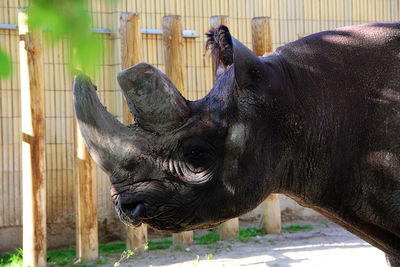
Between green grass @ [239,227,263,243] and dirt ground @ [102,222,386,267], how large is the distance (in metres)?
0.07

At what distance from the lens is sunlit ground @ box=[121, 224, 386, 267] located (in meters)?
5.92

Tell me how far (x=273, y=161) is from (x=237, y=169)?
0.52 feet

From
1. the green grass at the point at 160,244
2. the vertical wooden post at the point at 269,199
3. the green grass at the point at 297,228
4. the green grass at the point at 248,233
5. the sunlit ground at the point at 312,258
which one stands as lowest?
the green grass at the point at 297,228

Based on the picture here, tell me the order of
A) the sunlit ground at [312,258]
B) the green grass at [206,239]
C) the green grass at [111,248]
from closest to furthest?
the sunlit ground at [312,258] < the green grass at [111,248] < the green grass at [206,239]

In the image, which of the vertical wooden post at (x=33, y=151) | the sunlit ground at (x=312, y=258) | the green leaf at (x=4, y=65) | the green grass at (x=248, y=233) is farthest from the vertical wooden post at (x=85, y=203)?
the green leaf at (x=4, y=65)

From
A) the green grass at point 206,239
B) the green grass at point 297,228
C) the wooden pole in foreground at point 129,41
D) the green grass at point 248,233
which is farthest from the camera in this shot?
the green grass at point 297,228

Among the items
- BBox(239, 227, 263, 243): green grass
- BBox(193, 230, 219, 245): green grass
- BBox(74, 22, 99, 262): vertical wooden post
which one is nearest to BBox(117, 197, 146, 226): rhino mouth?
BBox(74, 22, 99, 262): vertical wooden post

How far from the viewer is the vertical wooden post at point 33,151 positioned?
235 inches

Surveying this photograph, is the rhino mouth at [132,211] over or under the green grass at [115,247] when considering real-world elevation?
over

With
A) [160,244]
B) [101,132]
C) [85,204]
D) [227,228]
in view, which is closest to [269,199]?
[227,228]

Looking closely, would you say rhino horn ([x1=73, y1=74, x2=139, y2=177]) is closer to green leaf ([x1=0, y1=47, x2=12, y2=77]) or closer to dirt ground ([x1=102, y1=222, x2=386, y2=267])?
green leaf ([x1=0, y1=47, x2=12, y2=77])

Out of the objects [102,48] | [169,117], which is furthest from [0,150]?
[102,48]

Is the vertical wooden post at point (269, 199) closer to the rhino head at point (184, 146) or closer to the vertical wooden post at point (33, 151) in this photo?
the vertical wooden post at point (33, 151)

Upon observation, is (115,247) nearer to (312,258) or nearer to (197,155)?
(312,258)
